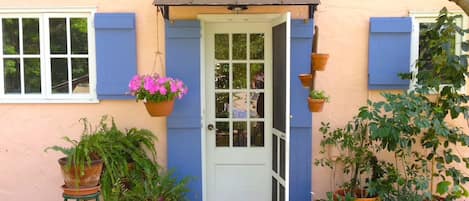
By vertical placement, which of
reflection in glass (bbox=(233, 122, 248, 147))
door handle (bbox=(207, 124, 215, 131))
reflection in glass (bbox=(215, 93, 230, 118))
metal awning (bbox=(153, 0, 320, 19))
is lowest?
reflection in glass (bbox=(233, 122, 248, 147))

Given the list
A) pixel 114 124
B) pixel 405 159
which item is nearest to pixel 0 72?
pixel 114 124

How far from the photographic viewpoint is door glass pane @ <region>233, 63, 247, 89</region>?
4.91 meters

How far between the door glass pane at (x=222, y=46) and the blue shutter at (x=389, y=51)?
1.49 metres

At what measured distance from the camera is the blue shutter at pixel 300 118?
4578mm

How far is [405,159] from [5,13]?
4.42 m

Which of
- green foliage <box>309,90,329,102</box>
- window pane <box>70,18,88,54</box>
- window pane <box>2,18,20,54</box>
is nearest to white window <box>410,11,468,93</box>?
green foliage <box>309,90,329,102</box>

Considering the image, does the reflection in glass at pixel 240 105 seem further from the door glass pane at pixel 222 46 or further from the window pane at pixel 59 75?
the window pane at pixel 59 75

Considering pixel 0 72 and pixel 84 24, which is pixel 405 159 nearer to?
pixel 84 24

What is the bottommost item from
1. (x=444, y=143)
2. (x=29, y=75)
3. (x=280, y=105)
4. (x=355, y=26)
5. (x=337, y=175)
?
(x=337, y=175)

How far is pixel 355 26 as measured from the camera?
4.66 meters

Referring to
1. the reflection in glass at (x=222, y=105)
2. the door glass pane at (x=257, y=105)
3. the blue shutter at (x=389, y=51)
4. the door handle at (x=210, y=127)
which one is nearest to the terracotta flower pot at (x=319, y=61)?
the blue shutter at (x=389, y=51)

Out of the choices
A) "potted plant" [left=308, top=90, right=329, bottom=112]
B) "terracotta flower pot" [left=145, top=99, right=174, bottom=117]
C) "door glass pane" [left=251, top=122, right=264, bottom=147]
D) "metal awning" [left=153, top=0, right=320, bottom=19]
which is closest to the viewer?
"metal awning" [left=153, top=0, right=320, bottom=19]

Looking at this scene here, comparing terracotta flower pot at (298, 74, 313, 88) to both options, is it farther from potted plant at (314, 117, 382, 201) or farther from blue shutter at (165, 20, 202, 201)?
blue shutter at (165, 20, 202, 201)

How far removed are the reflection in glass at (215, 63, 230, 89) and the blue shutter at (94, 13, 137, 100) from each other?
88cm
